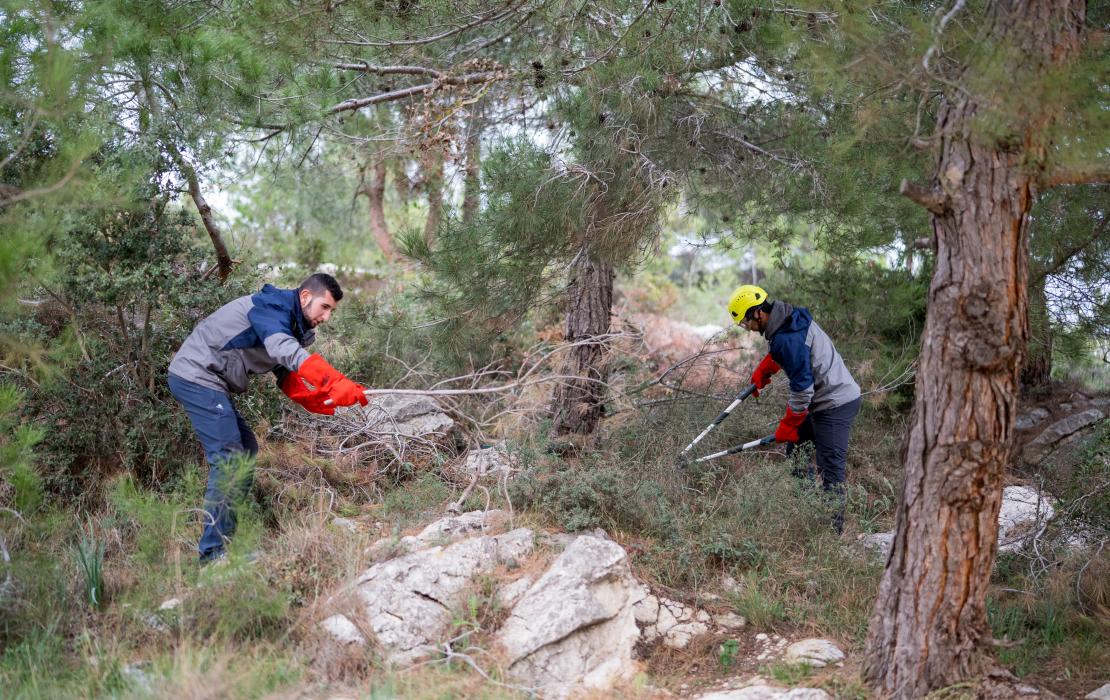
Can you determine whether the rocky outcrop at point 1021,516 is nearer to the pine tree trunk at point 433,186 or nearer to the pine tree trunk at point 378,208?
the pine tree trunk at point 433,186

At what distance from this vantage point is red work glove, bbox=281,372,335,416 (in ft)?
18.7

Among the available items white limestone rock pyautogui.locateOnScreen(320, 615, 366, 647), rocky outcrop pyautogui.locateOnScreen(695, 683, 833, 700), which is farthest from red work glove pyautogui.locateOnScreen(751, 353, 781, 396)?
white limestone rock pyautogui.locateOnScreen(320, 615, 366, 647)

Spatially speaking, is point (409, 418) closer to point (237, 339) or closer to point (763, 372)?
point (237, 339)

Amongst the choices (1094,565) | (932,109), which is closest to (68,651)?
(1094,565)

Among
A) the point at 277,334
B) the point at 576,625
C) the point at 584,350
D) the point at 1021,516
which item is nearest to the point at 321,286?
the point at 277,334

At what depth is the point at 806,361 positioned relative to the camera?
20.9 feet

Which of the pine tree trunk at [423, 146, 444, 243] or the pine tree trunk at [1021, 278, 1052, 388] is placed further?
the pine tree trunk at [1021, 278, 1052, 388]

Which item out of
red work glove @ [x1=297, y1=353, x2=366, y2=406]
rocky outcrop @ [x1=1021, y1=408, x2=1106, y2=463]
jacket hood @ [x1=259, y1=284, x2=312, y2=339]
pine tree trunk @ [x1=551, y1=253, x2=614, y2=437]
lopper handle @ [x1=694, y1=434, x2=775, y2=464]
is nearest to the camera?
red work glove @ [x1=297, y1=353, x2=366, y2=406]

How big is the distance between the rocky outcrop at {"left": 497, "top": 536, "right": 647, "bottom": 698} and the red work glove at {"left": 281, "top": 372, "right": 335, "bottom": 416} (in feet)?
6.19

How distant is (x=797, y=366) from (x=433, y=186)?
5.26 metres

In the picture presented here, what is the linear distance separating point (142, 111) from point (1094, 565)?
271 inches

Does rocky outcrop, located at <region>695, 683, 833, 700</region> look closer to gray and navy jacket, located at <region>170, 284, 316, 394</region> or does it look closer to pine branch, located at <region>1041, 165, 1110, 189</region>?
pine branch, located at <region>1041, 165, 1110, 189</region>

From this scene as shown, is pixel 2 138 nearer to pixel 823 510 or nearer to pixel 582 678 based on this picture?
pixel 582 678

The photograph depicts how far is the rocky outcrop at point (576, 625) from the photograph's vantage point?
450cm
